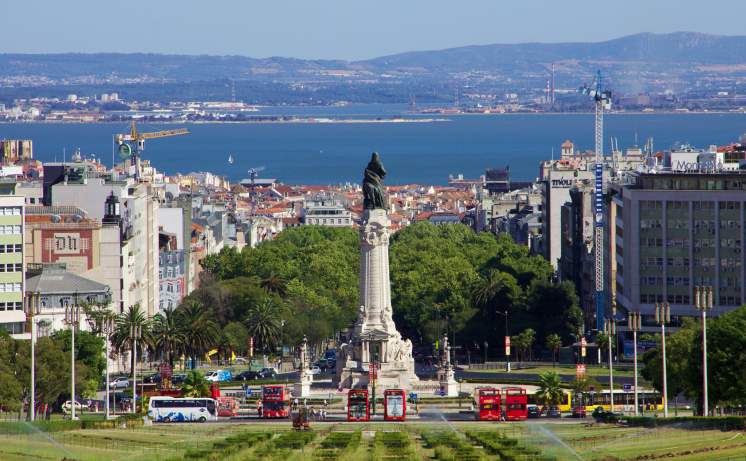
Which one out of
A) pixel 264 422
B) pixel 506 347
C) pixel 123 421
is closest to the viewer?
pixel 123 421

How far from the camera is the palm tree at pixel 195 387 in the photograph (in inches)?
4070

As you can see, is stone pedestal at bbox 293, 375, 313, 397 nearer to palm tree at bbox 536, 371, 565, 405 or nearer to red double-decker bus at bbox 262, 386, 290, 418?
red double-decker bus at bbox 262, 386, 290, 418

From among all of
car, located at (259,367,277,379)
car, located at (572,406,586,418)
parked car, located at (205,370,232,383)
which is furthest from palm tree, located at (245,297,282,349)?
Result: car, located at (572,406,586,418)

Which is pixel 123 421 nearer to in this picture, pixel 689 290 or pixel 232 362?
pixel 232 362

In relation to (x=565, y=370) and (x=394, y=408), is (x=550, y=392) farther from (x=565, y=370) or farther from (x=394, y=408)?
(x=565, y=370)

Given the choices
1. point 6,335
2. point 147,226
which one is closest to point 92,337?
point 6,335

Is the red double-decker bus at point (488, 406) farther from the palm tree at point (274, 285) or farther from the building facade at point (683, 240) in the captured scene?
the palm tree at point (274, 285)

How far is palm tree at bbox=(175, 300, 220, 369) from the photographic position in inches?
5108

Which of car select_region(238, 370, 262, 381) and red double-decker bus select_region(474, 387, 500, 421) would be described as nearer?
red double-decker bus select_region(474, 387, 500, 421)

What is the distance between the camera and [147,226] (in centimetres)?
15625

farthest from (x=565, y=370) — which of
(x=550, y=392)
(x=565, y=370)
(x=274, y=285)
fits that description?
(x=274, y=285)

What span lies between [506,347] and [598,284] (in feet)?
72.3

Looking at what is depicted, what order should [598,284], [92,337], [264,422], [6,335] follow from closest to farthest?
1. [264,422]
2. [6,335]
3. [92,337]
4. [598,284]

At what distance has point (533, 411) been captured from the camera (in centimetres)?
9819
